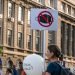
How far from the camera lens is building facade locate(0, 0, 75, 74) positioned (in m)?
46.7

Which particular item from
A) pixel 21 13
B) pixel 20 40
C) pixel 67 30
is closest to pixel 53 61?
pixel 20 40

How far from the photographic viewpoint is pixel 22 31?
5166 centimetres

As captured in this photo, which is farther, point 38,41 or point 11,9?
point 38,41

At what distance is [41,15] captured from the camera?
9.86 m

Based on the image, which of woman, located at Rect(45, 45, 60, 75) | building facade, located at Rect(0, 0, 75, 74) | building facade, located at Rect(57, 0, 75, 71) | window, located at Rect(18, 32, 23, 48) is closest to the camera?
woman, located at Rect(45, 45, 60, 75)

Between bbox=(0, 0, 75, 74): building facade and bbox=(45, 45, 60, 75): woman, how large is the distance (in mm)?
34572

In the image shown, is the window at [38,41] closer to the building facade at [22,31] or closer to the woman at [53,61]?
the building facade at [22,31]

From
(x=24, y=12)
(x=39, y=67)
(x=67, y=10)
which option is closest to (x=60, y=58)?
(x=39, y=67)

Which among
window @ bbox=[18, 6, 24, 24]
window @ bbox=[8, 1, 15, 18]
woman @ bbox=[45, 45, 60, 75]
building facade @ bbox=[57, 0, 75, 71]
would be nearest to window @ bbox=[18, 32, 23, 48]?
window @ bbox=[18, 6, 24, 24]

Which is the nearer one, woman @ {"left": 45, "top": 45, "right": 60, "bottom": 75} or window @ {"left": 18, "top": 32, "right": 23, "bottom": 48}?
woman @ {"left": 45, "top": 45, "right": 60, "bottom": 75}

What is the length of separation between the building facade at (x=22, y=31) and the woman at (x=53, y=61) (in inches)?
1361

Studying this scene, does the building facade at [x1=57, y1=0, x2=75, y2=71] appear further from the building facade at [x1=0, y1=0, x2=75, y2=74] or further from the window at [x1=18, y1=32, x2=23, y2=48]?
the window at [x1=18, y1=32, x2=23, y2=48]

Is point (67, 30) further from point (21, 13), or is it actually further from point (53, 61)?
point (53, 61)

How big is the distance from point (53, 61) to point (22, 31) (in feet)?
148
